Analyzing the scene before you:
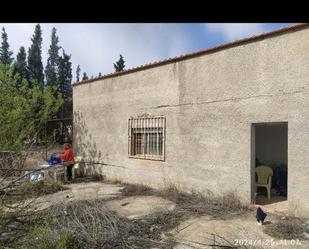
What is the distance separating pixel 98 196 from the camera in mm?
10148

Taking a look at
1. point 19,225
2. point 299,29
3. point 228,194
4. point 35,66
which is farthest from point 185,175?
point 35,66

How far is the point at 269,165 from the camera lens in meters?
10.9

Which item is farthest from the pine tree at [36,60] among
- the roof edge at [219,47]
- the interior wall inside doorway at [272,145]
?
the interior wall inside doorway at [272,145]

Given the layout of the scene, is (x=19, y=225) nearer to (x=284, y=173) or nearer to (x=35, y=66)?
(x=284, y=173)

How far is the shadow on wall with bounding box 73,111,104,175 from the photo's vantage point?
13578mm

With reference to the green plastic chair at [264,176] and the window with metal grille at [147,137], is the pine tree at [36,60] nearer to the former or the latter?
the window with metal grille at [147,137]

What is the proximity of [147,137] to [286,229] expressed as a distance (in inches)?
226

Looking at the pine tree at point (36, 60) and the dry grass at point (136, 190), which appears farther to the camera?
the pine tree at point (36, 60)

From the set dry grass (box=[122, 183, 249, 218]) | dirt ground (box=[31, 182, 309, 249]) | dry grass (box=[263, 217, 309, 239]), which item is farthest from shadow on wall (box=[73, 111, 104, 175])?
dry grass (box=[263, 217, 309, 239])

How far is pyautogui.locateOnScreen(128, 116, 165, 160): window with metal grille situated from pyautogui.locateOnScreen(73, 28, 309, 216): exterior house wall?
9.1 inches

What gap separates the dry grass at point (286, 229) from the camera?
6.22 meters

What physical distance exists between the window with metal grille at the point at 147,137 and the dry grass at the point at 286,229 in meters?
4.47

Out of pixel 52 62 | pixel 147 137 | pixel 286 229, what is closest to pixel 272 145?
pixel 147 137

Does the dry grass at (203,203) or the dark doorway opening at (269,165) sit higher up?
the dark doorway opening at (269,165)
